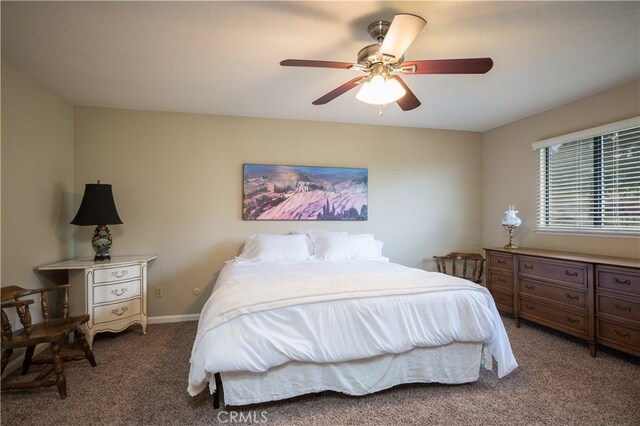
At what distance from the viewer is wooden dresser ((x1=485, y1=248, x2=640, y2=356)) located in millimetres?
2287

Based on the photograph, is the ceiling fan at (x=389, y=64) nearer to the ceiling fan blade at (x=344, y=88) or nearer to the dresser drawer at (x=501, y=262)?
the ceiling fan blade at (x=344, y=88)

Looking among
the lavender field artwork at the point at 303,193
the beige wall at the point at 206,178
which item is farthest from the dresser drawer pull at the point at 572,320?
the lavender field artwork at the point at 303,193

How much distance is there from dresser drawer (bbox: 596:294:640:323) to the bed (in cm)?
111

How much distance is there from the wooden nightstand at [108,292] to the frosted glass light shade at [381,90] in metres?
2.63

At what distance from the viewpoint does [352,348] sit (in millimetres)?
1775

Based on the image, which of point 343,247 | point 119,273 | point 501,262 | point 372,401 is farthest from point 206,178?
point 501,262

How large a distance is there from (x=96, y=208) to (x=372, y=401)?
115 inches

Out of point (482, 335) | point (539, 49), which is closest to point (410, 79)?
point (539, 49)

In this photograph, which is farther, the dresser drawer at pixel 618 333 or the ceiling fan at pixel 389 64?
the dresser drawer at pixel 618 333

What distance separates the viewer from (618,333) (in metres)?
2.34

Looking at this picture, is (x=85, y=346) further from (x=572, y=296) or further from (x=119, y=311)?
(x=572, y=296)

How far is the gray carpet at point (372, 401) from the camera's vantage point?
1708 mm

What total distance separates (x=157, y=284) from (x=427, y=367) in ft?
9.48

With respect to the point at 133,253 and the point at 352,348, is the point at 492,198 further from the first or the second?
the point at 133,253
